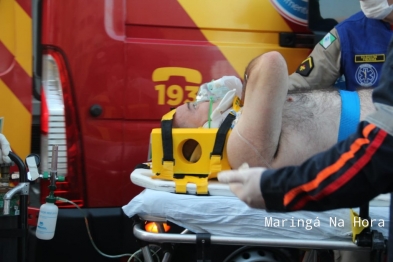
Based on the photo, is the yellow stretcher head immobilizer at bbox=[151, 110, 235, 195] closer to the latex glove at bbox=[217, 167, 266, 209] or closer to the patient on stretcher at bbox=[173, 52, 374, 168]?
the patient on stretcher at bbox=[173, 52, 374, 168]

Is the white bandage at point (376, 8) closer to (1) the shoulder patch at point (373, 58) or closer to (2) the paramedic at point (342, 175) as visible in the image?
(1) the shoulder patch at point (373, 58)

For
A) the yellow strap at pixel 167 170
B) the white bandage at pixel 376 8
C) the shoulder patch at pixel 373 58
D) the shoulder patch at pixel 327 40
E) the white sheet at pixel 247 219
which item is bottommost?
the white sheet at pixel 247 219

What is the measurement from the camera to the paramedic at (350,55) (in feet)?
9.63

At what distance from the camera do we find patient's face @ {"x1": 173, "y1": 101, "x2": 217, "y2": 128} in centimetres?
266

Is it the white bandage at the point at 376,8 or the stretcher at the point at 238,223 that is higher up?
the white bandage at the point at 376,8

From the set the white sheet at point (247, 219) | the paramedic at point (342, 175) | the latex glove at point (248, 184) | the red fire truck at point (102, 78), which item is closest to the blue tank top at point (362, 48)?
the red fire truck at point (102, 78)

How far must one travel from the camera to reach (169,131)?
2.45 meters

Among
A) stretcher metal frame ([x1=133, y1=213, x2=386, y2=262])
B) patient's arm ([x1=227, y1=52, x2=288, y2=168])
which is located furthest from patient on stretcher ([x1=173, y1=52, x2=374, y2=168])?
stretcher metal frame ([x1=133, y1=213, x2=386, y2=262])

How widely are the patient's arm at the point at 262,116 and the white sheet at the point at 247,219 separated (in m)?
0.20

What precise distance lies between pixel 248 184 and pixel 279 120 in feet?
3.15

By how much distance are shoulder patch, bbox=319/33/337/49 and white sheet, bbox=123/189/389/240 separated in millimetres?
1023

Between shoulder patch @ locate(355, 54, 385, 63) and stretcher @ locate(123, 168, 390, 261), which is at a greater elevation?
shoulder patch @ locate(355, 54, 385, 63)

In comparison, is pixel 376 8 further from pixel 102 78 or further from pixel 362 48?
pixel 102 78

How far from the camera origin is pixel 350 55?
2.98m
